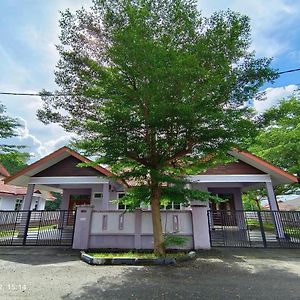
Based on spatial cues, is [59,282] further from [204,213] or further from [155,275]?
[204,213]

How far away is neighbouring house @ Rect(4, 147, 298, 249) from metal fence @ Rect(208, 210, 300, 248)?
0.13m

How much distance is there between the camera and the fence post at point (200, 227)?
8.41m

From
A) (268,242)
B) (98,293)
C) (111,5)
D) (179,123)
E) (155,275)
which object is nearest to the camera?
(98,293)

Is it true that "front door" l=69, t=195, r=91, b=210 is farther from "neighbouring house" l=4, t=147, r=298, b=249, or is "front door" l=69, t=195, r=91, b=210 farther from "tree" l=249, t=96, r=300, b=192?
"tree" l=249, t=96, r=300, b=192

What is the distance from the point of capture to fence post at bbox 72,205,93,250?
28.2 ft

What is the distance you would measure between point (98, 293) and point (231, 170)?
10.8 meters

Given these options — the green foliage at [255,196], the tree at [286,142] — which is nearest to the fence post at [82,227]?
the tree at [286,142]

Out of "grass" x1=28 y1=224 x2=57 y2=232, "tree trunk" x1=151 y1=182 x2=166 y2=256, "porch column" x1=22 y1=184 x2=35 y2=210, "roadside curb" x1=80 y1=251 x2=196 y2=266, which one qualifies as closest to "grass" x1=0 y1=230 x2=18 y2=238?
"grass" x1=28 y1=224 x2=57 y2=232

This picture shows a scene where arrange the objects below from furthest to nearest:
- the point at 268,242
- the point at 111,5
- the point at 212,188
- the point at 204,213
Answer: the point at 212,188
the point at 268,242
the point at 204,213
the point at 111,5

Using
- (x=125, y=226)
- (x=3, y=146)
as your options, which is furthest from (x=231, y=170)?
(x=3, y=146)

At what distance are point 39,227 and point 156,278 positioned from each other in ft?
22.9

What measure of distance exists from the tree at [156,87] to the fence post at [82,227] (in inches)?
103

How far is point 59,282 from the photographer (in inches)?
195

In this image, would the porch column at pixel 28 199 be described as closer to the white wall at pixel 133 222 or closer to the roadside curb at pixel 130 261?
the white wall at pixel 133 222
